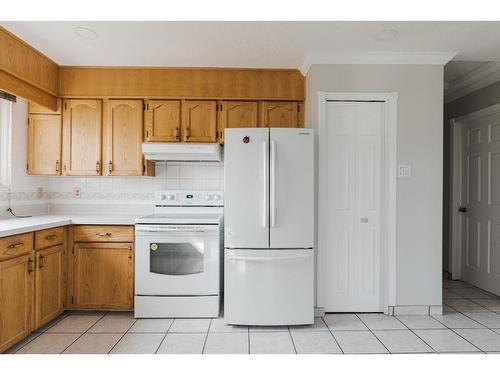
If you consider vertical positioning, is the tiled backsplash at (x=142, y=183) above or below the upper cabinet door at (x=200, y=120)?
below

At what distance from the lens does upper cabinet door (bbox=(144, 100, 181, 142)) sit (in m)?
3.21

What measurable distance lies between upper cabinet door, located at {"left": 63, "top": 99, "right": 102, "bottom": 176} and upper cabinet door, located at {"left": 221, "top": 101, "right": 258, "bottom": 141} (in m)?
1.21

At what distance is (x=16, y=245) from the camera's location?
89.5 inches

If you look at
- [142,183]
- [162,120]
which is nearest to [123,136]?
[162,120]

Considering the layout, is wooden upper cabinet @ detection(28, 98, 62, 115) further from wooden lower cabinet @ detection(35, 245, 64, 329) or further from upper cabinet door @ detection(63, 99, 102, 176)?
wooden lower cabinet @ detection(35, 245, 64, 329)

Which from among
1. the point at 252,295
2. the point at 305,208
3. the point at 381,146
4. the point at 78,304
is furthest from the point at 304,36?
the point at 78,304

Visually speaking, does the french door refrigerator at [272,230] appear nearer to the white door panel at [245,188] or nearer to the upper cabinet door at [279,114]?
the white door panel at [245,188]

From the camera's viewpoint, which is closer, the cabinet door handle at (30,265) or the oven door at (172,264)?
the cabinet door handle at (30,265)

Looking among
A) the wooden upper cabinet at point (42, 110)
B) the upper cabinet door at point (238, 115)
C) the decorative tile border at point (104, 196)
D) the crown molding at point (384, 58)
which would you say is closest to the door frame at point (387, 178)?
the crown molding at point (384, 58)

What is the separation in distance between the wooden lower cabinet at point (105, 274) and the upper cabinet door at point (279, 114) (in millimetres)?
1723

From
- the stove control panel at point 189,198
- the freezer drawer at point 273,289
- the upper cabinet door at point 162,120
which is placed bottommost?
the freezer drawer at point 273,289

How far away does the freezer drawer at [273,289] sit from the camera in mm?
2641

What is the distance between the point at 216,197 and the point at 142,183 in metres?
0.82

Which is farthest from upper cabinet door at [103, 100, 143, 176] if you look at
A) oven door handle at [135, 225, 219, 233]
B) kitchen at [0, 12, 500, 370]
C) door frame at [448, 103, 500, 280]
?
door frame at [448, 103, 500, 280]
